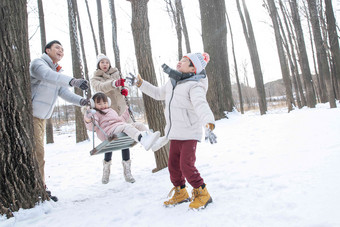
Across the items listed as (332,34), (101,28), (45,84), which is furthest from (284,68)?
(45,84)

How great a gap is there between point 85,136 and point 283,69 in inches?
409

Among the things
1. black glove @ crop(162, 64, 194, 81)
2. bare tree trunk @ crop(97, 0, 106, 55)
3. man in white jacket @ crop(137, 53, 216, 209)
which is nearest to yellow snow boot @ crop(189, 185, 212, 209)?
man in white jacket @ crop(137, 53, 216, 209)

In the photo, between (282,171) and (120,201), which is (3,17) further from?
(282,171)

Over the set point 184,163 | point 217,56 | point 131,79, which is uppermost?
point 217,56

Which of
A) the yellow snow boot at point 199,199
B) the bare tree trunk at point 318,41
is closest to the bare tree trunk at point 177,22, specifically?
the bare tree trunk at point 318,41

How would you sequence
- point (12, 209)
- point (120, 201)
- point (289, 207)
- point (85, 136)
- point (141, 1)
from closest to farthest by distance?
1. point (289, 207)
2. point (12, 209)
3. point (120, 201)
4. point (141, 1)
5. point (85, 136)

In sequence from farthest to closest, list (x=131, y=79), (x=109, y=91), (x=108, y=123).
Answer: (x=109, y=91) < (x=108, y=123) < (x=131, y=79)

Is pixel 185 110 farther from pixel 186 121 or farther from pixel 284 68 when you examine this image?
pixel 284 68

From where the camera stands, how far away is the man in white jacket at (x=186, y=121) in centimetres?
236

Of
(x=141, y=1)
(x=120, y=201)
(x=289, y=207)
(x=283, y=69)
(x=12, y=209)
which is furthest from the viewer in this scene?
(x=283, y=69)

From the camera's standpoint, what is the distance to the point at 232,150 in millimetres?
4305

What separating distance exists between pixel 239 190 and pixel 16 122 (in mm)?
2545

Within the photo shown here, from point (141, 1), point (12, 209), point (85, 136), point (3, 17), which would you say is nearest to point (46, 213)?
point (12, 209)

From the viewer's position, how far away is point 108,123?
3.40 meters
